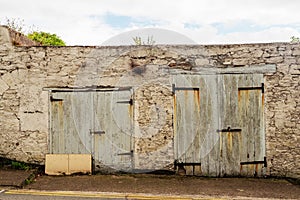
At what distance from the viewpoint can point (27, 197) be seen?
5.21m

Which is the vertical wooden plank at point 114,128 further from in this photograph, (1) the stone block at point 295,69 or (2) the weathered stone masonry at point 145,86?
(1) the stone block at point 295,69

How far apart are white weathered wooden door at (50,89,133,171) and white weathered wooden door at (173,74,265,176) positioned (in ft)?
3.59

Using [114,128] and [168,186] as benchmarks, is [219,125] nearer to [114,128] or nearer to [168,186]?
[168,186]

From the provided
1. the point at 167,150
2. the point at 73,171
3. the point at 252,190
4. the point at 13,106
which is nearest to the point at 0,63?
the point at 13,106

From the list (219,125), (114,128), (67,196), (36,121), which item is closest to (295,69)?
(219,125)

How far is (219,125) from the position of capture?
6586 mm

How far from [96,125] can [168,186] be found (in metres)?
2.01

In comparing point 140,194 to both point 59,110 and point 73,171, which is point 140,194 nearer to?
point 73,171

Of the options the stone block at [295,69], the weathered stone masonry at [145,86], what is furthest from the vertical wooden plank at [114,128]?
the stone block at [295,69]

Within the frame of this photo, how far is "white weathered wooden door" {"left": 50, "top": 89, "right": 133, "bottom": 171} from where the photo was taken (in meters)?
6.68

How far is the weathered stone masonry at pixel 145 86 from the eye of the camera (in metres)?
6.47

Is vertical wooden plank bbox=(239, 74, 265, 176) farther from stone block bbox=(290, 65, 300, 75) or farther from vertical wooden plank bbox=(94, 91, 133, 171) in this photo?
vertical wooden plank bbox=(94, 91, 133, 171)

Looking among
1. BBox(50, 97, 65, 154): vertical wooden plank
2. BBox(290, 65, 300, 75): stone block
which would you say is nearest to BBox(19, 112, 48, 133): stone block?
BBox(50, 97, 65, 154): vertical wooden plank

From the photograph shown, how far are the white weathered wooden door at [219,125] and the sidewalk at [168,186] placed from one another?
335 mm
